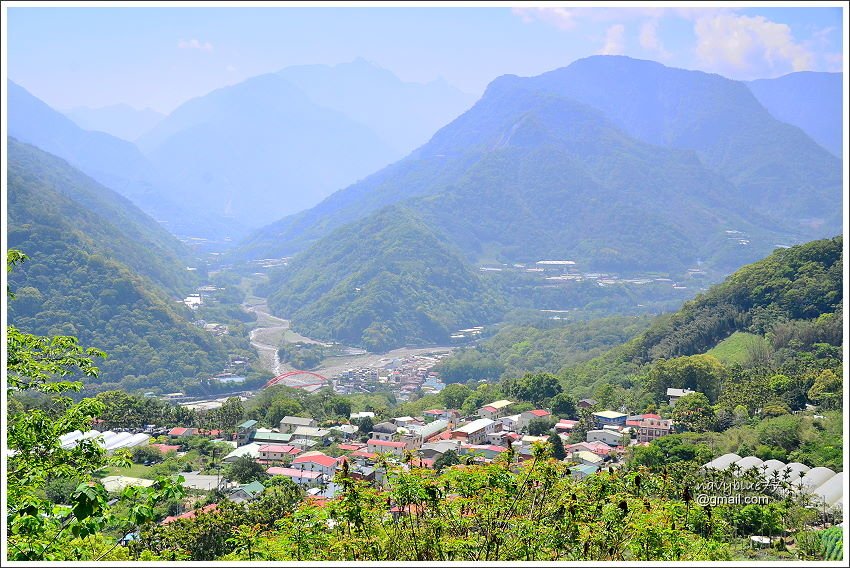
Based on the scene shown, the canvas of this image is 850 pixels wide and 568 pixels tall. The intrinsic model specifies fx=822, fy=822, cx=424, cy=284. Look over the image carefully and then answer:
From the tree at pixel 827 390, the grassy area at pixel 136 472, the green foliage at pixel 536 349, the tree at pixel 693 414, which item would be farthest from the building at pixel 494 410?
the green foliage at pixel 536 349

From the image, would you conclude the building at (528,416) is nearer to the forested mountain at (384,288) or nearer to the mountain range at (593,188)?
the forested mountain at (384,288)

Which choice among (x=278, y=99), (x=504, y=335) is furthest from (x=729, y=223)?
(x=278, y=99)

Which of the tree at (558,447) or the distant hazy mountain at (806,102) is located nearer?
the tree at (558,447)

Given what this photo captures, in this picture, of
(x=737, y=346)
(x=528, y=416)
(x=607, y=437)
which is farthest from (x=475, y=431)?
(x=737, y=346)

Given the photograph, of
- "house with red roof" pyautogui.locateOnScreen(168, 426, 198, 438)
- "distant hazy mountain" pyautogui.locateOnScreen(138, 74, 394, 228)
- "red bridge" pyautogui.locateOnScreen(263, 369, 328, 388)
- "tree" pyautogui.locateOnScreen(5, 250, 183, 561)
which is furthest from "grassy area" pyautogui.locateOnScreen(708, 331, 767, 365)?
"distant hazy mountain" pyautogui.locateOnScreen(138, 74, 394, 228)

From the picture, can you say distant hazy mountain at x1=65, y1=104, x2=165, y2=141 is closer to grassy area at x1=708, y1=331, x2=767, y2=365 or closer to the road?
the road

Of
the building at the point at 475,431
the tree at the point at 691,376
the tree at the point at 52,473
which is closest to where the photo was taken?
the tree at the point at 52,473

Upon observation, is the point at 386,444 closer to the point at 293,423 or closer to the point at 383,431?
the point at 383,431
